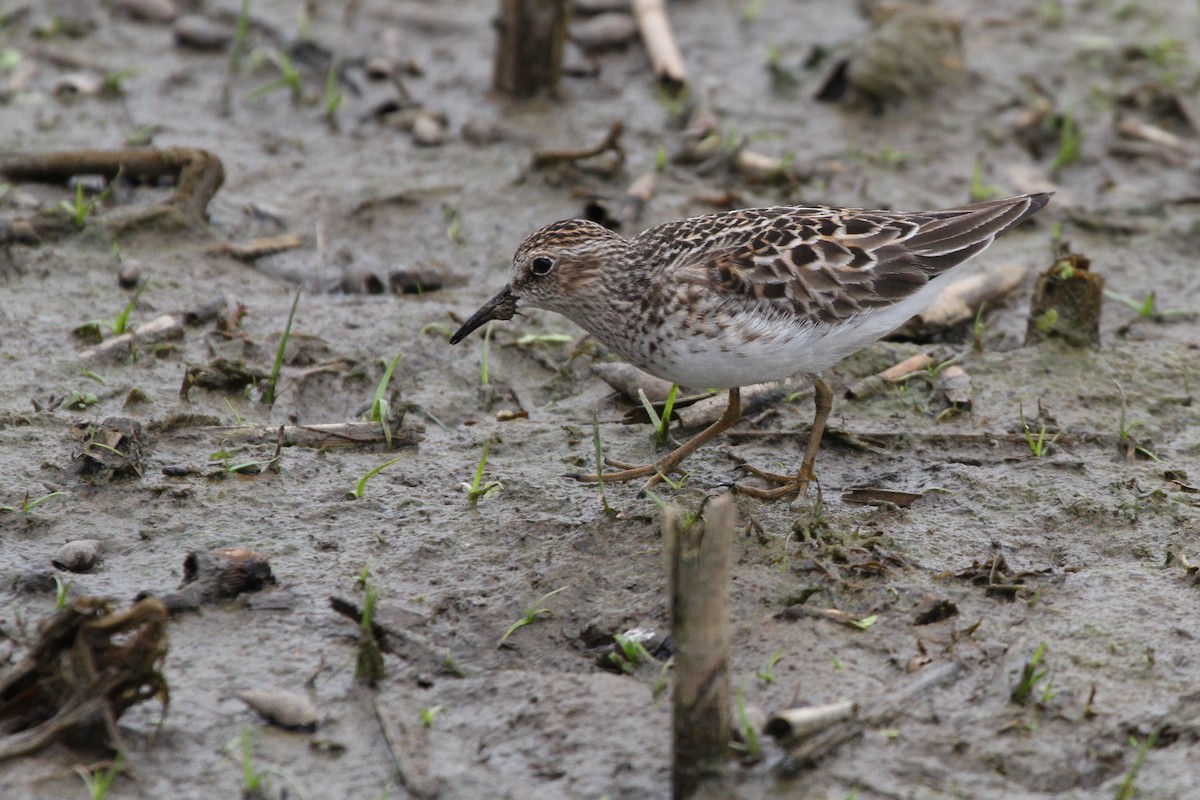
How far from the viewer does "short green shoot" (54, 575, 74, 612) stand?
5398 mm

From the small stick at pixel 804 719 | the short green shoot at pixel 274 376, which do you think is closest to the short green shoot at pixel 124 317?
the short green shoot at pixel 274 376

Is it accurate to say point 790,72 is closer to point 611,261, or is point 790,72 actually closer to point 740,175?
point 740,175

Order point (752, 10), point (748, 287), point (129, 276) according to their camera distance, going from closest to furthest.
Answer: point (748, 287) < point (129, 276) < point (752, 10)

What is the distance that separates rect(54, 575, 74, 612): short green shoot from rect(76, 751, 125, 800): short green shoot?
96 centimetres

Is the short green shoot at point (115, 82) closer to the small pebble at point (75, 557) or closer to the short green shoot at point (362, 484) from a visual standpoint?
the short green shoot at point (362, 484)

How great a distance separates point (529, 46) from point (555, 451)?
4805 mm

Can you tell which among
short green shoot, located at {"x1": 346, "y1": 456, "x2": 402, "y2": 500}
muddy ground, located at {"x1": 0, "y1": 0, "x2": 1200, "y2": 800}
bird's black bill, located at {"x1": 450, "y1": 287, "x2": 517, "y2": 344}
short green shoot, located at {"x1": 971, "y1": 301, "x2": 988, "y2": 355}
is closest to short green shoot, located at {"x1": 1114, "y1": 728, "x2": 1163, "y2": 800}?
muddy ground, located at {"x1": 0, "y1": 0, "x2": 1200, "y2": 800}

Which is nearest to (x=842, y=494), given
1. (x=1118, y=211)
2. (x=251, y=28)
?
(x=1118, y=211)

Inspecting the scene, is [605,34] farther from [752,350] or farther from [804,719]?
Answer: [804,719]

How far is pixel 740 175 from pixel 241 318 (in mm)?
3864

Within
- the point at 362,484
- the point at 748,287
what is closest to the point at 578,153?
the point at 748,287

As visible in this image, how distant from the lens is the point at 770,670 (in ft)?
17.1

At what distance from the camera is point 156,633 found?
462cm

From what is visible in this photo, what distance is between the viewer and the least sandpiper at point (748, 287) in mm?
6289
